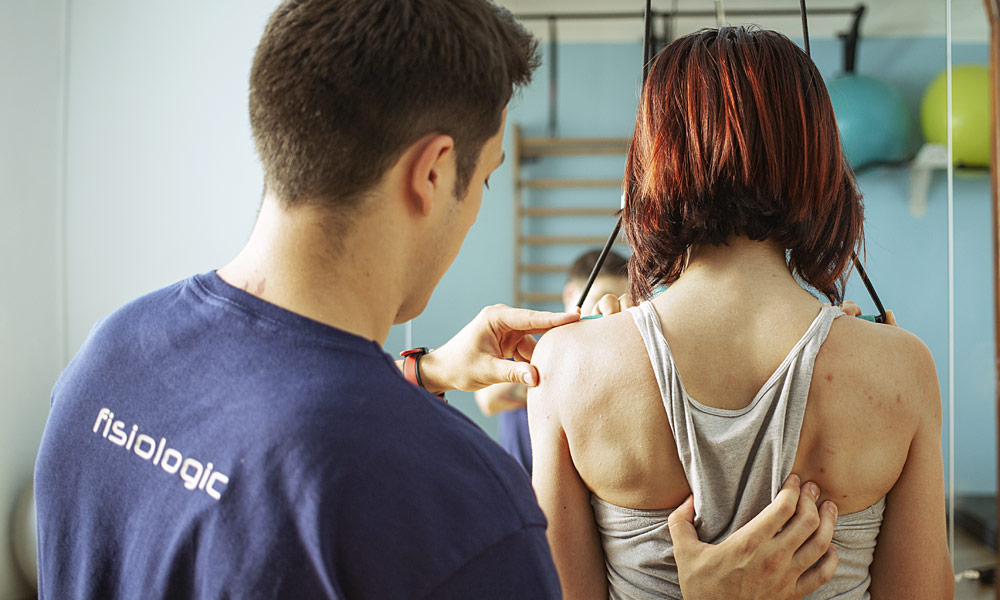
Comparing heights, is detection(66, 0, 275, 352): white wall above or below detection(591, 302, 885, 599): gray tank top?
above

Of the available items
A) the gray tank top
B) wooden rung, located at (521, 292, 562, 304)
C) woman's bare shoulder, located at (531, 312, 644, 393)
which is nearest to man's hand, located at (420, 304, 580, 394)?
woman's bare shoulder, located at (531, 312, 644, 393)

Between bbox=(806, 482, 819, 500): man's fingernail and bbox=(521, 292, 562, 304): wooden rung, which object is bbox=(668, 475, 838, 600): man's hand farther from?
bbox=(521, 292, 562, 304): wooden rung

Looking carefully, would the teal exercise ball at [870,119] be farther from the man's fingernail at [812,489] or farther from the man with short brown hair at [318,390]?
the man with short brown hair at [318,390]


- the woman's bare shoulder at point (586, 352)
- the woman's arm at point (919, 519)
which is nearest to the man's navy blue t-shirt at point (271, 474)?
the woman's bare shoulder at point (586, 352)

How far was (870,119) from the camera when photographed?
280 cm

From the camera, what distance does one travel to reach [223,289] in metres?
0.57

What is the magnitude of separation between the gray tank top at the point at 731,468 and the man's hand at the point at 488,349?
0.21 metres

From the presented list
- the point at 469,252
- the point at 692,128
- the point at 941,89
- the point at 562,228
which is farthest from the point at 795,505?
the point at 941,89

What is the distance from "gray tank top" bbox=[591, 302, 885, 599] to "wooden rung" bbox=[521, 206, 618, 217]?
1.62 m

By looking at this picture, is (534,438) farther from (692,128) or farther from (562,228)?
(562,228)

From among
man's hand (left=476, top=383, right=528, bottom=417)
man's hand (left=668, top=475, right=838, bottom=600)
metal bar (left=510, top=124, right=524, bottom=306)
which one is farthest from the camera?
metal bar (left=510, top=124, right=524, bottom=306)

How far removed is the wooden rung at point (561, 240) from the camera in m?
2.41

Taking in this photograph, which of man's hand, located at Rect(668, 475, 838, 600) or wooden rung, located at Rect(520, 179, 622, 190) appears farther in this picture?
wooden rung, located at Rect(520, 179, 622, 190)

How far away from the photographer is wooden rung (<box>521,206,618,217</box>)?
2.48 metres
